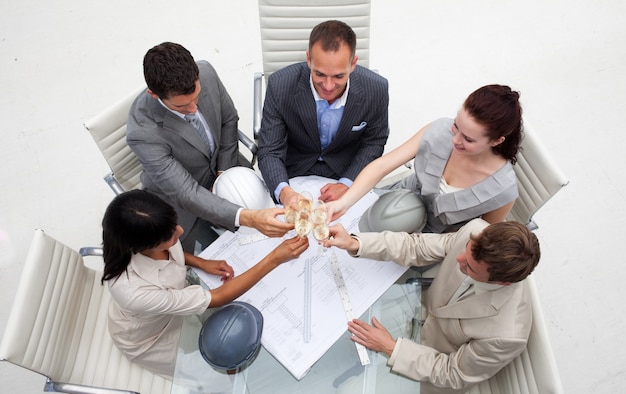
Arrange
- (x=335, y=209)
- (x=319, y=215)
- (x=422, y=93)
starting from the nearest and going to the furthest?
(x=319, y=215) → (x=335, y=209) → (x=422, y=93)

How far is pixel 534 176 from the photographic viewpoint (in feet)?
6.98

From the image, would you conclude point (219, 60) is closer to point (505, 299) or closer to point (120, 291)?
point (120, 291)

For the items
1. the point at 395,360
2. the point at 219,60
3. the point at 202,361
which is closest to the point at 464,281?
the point at 395,360

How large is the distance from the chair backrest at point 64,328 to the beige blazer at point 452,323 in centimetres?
122

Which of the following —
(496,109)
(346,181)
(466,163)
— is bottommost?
(346,181)

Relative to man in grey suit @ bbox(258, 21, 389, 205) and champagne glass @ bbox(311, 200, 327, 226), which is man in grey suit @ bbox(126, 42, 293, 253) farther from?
man in grey suit @ bbox(258, 21, 389, 205)

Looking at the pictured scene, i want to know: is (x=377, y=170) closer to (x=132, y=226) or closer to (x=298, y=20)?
(x=298, y=20)

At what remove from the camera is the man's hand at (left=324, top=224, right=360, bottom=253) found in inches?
72.4

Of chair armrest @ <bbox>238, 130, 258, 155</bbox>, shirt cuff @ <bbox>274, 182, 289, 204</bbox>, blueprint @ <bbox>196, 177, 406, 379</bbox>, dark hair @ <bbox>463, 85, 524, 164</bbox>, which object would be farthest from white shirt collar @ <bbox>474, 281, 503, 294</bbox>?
chair armrest @ <bbox>238, 130, 258, 155</bbox>

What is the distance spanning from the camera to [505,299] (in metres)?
1.60

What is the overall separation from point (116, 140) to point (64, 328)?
95 centimetres

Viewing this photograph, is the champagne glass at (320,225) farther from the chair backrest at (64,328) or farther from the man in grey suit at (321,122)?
the chair backrest at (64,328)

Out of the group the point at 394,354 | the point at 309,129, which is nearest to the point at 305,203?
the point at 309,129

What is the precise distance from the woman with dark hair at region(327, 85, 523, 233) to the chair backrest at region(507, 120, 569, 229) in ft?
0.69
